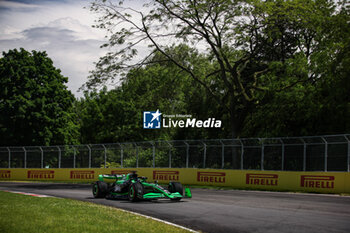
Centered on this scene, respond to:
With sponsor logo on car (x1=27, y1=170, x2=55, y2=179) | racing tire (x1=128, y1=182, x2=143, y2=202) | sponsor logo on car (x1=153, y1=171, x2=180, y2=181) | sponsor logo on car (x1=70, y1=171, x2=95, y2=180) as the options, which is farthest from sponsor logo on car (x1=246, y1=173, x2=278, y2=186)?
sponsor logo on car (x1=27, y1=170, x2=55, y2=179)

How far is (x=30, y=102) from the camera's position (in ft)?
148

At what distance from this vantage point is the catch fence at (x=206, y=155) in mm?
20562

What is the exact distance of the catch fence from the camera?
20.6m

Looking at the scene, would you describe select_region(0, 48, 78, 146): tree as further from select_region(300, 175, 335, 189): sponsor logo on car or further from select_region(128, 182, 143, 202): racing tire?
select_region(128, 182, 143, 202): racing tire

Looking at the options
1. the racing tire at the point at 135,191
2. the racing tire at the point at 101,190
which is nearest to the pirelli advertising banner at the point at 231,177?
the racing tire at the point at 101,190

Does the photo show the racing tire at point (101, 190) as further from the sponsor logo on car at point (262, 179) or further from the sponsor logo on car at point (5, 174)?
the sponsor logo on car at point (5, 174)

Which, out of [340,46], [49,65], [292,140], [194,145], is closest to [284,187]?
[292,140]

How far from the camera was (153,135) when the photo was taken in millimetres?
57344

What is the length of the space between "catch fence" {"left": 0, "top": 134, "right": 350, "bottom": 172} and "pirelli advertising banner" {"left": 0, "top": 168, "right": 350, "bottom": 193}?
1.22 ft

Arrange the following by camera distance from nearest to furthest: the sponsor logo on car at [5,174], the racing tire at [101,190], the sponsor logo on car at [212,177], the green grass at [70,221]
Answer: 1. the green grass at [70,221]
2. the racing tire at [101,190]
3. the sponsor logo on car at [212,177]
4. the sponsor logo on car at [5,174]

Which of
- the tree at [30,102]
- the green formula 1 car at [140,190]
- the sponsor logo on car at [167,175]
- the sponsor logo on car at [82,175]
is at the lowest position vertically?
the sponsor logo on car at [82,175]

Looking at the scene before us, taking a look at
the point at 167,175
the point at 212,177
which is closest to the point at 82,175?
the point at 167,175

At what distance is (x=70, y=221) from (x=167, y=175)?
18.7 m

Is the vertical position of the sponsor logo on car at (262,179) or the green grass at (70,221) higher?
the green grass at (70,221)
